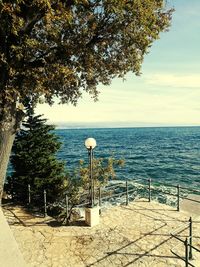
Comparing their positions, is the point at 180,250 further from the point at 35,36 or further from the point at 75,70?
the point at 35,36

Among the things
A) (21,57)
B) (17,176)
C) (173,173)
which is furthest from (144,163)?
(21,57)

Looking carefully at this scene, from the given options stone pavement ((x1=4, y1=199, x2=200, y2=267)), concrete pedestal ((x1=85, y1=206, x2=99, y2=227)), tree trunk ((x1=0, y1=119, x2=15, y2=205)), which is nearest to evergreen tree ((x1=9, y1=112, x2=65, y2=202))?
stone pavement ((x1=4, y1=199, x2=200, y2=267))

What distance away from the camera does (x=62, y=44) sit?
34.9ft

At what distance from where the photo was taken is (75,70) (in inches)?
436

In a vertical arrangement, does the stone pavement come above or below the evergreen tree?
below

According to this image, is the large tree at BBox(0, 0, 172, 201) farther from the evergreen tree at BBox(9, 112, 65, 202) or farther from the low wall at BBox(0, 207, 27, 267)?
the evergreen tree at BBox(9, 112, 65, 202)

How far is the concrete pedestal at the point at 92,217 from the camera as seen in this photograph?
1219cm

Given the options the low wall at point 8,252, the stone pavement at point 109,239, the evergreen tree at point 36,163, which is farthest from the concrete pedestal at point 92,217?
the low wall at point 8,252

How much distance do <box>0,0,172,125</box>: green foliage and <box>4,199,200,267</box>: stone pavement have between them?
460cm

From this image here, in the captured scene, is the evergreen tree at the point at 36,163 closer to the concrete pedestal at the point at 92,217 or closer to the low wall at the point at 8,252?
the concrete pedestal at the point at 92,217

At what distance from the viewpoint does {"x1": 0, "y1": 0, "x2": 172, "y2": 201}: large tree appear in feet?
32.3

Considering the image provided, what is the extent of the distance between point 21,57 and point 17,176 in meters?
9.41

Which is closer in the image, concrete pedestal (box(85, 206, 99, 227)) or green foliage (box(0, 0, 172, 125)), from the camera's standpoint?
green foliage (box(0, 0, 172, 125))

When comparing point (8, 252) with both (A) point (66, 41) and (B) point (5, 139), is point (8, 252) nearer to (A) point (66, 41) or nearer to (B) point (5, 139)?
(B) point (5, 139)
